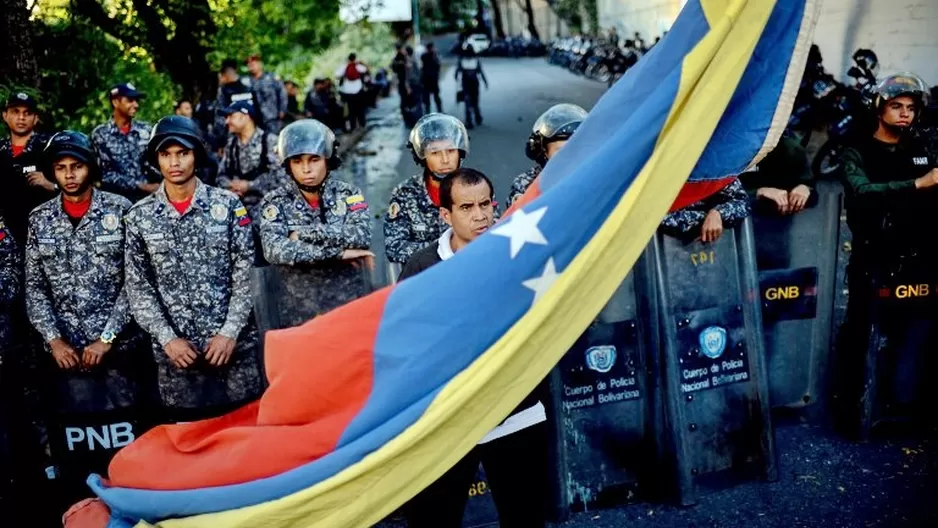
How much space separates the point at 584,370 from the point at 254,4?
1213cm

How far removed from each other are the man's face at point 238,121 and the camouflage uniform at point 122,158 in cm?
123

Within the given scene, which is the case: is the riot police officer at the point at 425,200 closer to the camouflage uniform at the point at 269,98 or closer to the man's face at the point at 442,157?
the man's face at the point at 442,157

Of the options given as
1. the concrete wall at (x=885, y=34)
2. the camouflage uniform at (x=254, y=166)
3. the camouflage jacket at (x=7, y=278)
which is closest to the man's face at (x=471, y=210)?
the camouflage jacket at (x=7, y=278)

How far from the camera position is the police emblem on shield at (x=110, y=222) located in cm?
429

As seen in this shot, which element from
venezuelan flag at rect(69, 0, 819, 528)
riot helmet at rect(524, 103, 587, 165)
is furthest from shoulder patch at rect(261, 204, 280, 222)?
venezuelan flag at rect(69, 0, 819, 528)

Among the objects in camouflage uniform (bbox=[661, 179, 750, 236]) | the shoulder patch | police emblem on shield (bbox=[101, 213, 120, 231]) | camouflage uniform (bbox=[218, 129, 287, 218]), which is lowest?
camouflage uniform (bbox=[661, 179, 750, 236])

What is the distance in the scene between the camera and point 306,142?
4.55 m

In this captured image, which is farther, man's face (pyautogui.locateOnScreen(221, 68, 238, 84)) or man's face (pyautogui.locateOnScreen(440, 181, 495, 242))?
man's face (pyautogui.locateOnScreen(221, 68, 238, 84))

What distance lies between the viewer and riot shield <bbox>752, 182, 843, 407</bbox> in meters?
4.75

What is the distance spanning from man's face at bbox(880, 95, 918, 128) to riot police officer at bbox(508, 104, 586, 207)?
→ 169 centimetres

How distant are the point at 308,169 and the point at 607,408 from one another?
208cm

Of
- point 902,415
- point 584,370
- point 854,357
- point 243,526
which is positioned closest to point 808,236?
point 854,357

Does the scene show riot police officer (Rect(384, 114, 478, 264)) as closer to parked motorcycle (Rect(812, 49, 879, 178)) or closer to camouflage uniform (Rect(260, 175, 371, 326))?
camouflage uniform (Rect(260, 175, 371, 326))

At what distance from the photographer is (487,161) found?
15.2 m
